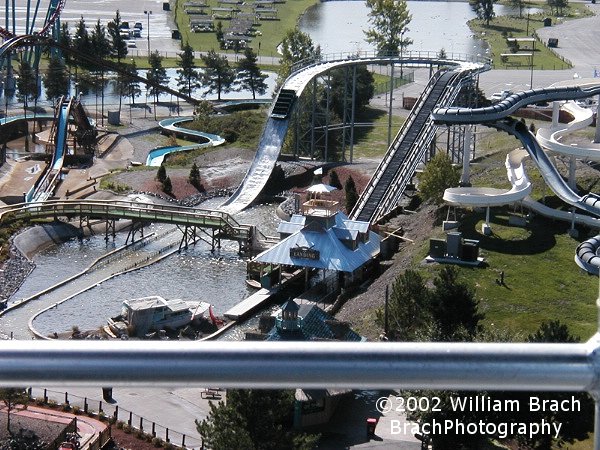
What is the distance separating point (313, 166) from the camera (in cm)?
4997

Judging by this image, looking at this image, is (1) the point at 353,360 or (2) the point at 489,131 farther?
(2) the point at 489,131

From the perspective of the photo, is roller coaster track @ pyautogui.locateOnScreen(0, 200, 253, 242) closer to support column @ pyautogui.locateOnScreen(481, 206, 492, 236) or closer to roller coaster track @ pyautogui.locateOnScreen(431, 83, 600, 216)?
roller coaster track @ pyautogui.locateOnScreen(431, 83, 600, 216)

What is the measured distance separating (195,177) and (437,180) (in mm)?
12617

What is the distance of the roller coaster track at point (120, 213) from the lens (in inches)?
1596

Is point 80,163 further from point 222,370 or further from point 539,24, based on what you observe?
point 539,24

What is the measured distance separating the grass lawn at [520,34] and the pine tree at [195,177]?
132 feet

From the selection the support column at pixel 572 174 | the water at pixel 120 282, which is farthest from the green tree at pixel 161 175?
the support column at pixel 572 174

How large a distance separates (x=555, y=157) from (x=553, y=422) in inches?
1079

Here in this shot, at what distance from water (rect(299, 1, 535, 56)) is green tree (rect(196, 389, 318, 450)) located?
7186cm

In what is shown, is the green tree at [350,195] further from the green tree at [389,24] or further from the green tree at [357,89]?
the green tree at [389,24]

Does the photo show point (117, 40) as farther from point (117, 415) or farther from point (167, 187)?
point (117, 415)

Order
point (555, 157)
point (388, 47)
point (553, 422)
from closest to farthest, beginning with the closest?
1. point (553, 422)
2. point (555, 157)
3. point (388, 47)

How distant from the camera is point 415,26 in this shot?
11888cm

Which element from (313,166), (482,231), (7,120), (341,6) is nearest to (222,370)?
(482,231)
